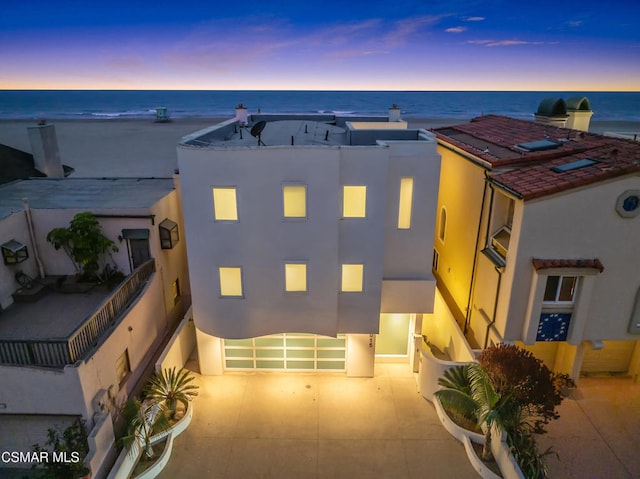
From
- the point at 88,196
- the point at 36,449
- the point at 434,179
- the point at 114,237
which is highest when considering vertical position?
the point at 434,179

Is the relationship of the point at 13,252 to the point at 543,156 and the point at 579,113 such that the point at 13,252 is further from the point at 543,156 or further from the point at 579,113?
the point at 579,113

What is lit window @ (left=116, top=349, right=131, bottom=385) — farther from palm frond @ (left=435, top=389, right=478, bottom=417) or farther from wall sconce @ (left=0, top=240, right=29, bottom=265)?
palm frond @ (left=435, top=389, right=478, bottom=417)

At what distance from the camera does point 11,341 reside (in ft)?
32.6

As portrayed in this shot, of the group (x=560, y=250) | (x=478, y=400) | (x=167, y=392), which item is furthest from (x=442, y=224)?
(x=167, y=392)

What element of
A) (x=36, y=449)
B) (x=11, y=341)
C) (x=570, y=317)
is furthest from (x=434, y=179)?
(x=36, y=449)

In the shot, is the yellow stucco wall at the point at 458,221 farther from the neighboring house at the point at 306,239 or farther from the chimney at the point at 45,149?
the chimney at the point at 45,149

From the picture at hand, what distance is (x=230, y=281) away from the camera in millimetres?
13461

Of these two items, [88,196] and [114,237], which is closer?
[114,237]

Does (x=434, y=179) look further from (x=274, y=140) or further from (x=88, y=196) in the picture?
(x=88, y=196)

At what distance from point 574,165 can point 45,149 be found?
2228cm

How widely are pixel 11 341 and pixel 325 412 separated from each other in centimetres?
899

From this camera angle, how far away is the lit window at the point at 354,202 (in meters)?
12.6

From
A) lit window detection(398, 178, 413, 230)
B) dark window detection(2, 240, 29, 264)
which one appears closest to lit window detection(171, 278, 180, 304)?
dark window detection(2, 240, 29, 264)

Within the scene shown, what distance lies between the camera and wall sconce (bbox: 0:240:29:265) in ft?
41.0
